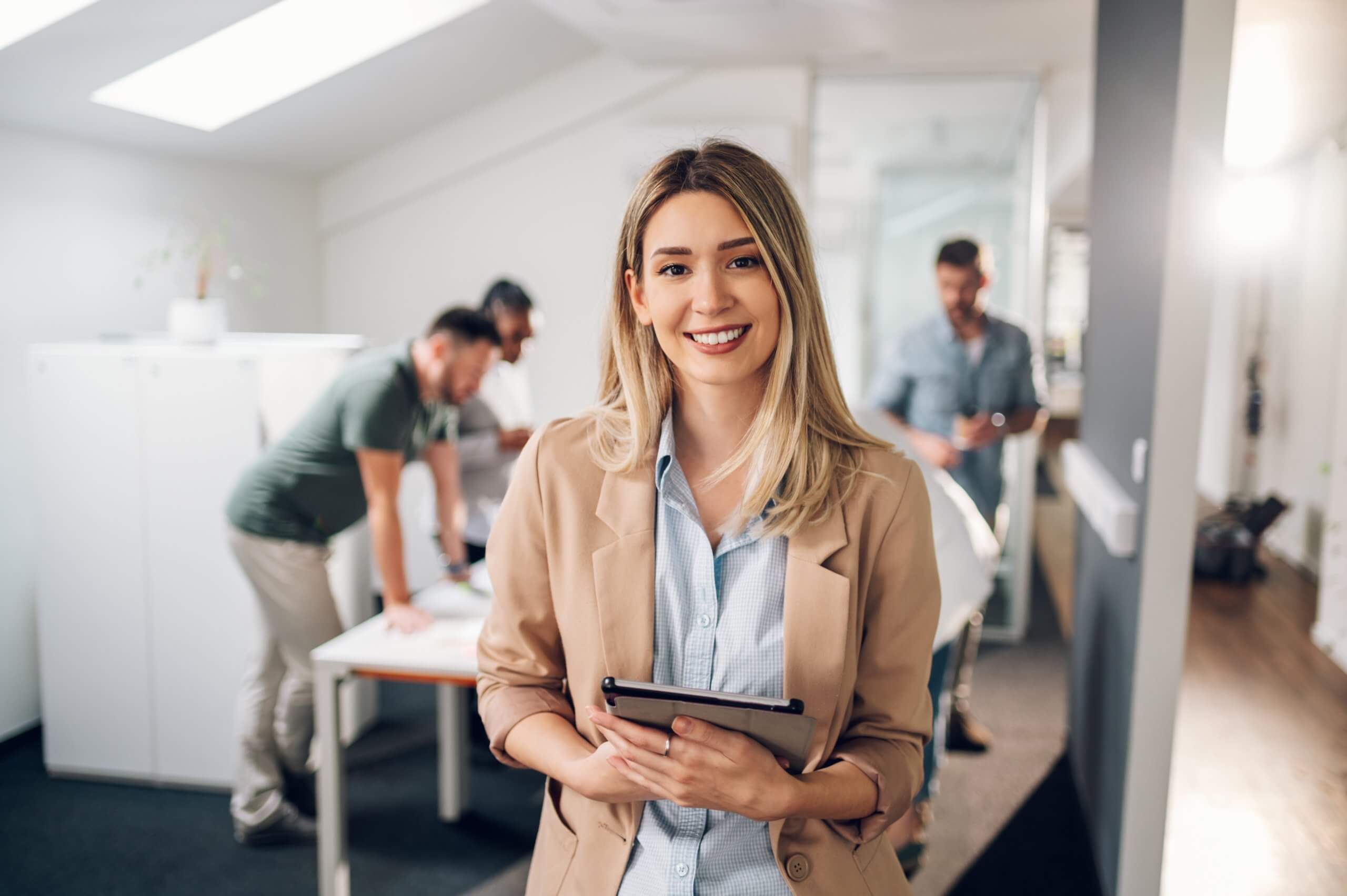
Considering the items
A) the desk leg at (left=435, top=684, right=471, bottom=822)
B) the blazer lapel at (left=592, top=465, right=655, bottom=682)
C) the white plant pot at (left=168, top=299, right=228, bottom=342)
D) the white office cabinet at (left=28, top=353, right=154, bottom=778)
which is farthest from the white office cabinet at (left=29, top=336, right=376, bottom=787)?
the blazer lapel at (left=592, top=465, right=655, bottom=682)

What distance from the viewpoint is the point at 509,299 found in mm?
3621

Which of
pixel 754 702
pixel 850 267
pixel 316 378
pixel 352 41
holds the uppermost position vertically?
pixel 352 41

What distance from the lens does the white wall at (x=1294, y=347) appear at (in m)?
5.42

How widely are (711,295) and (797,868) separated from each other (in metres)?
0.67

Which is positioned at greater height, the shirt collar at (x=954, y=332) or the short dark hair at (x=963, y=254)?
the short dark hair at (x=963, y=254)

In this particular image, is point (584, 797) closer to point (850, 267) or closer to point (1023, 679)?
point (1023, 679)

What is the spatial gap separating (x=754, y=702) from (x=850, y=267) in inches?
184

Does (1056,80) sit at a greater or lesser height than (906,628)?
greater

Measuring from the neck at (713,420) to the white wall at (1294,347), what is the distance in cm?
423

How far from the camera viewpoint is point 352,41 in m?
4.09

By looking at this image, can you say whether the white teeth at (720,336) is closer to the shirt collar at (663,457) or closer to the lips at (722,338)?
the lips at (722,338)

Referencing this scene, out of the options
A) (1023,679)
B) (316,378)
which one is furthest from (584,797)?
(1023,679)

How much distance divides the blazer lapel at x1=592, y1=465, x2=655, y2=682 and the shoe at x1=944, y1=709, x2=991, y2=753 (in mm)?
2788

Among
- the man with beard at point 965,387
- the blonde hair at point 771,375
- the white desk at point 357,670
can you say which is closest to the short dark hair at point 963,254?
the man with beard at point 965,387
